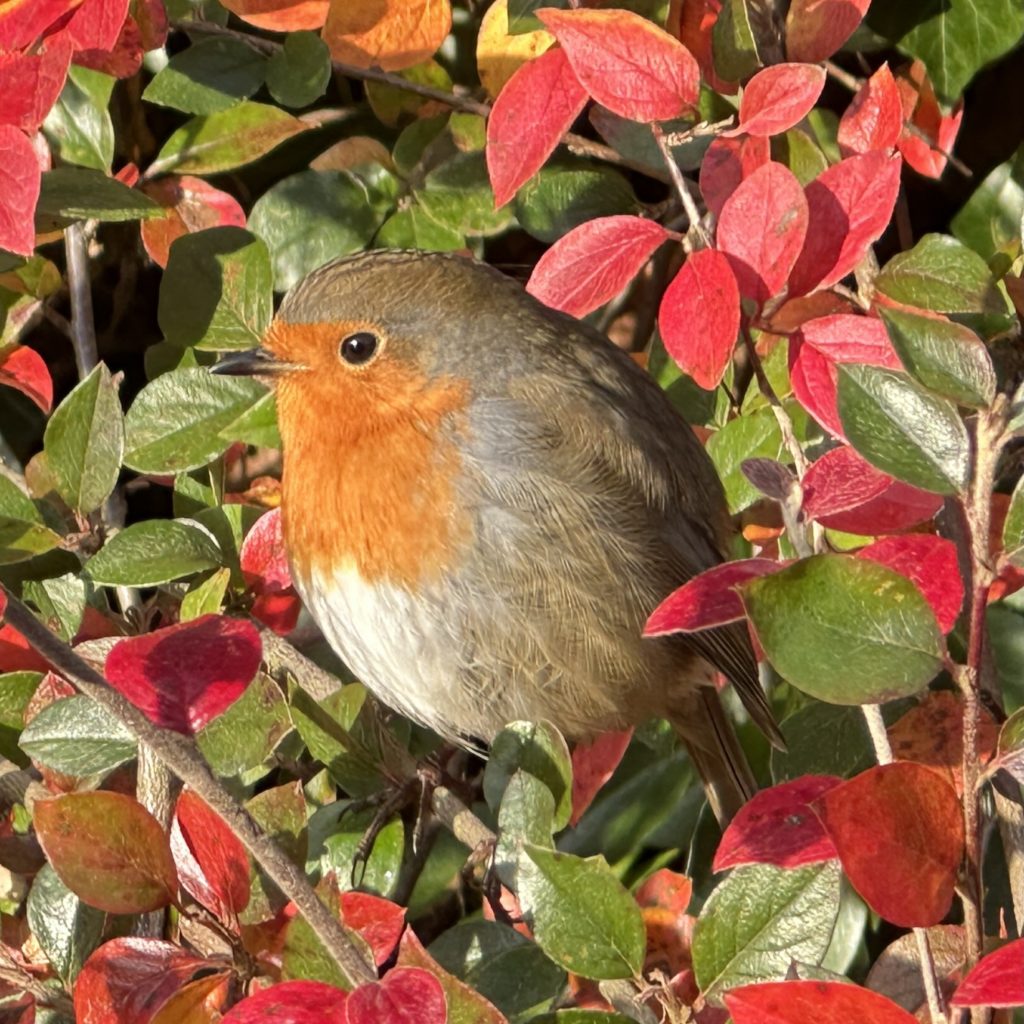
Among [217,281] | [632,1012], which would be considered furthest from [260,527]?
[632,1012]

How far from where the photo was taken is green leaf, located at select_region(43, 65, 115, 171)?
7.64 ft

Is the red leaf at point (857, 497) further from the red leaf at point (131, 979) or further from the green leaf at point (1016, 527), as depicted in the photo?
the red leaf at point (131, 979)

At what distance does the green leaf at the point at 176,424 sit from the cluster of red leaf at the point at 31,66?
0.38 meters

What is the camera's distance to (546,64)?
1894mm

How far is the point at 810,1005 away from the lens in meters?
1.21

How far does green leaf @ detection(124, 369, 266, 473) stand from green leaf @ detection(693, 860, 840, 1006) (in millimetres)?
961

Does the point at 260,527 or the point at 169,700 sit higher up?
the point at 169,700

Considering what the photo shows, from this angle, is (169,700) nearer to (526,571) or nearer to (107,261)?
(526,571)

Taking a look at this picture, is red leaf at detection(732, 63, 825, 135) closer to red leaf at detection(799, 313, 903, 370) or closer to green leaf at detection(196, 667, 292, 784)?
red leaf at detection(799, 313, 903, 370)

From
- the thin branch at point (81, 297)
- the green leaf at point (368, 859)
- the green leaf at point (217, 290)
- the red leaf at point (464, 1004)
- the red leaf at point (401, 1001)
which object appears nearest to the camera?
the red leaf at point (401, 1001)

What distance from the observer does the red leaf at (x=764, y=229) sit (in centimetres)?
174

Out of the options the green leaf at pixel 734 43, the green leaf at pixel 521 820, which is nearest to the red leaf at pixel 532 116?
the green leaf at pixel 734 43

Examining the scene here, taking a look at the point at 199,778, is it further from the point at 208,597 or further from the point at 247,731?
the point at 208,597

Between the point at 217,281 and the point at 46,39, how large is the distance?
0.38 metres
